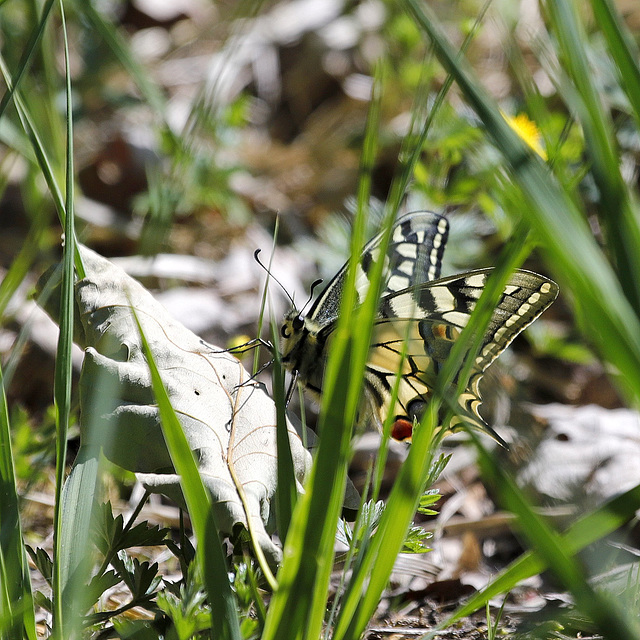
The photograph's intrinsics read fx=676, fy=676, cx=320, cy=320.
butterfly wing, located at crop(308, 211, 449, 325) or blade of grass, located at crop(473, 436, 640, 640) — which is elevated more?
butterfly wing, located at crop(308, 211, 449, 325)

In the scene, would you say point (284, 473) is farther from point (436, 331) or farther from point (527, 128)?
point (527, 128)

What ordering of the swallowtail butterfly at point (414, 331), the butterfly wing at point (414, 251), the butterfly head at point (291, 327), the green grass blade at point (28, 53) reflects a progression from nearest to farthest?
the green grass blade at point (28, 53) < the swallowtail butterfly at point (414, 331) < the butterfly head at point (291, 327) < the butterfly wing at point (414, 251)

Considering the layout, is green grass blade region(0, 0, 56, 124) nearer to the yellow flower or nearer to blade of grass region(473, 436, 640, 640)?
blade of grass region(473, 436, 640, 640)

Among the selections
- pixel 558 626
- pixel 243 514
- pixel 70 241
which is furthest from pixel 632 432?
pixel 70 241

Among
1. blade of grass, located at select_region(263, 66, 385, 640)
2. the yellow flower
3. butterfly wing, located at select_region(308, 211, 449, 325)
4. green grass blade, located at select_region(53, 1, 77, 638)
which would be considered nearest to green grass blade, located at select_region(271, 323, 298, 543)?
blade of grass, located at select_region(263, 66, 385, 640)

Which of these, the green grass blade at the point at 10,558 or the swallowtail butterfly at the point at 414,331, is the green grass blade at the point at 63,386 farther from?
the swallowtail butterfly at the point at 414,331

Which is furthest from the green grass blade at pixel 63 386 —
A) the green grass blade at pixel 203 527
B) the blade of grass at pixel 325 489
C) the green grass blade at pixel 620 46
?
the green grass blade at pixel 620 46
